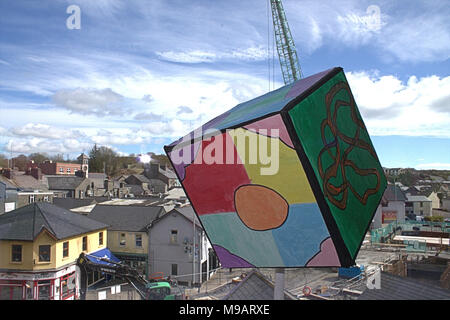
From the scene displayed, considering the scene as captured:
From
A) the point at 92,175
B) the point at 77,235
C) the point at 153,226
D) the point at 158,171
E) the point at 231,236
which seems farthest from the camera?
the point at 158,171

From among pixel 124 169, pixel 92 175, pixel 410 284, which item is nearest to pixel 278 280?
pixel 410 284

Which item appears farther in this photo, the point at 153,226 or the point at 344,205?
the point at 153,226

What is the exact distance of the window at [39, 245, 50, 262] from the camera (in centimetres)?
1703

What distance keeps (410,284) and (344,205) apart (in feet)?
9.62

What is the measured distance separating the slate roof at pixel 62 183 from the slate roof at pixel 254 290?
128 ft

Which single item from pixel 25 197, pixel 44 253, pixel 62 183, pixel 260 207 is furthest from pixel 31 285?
pixel 62 183

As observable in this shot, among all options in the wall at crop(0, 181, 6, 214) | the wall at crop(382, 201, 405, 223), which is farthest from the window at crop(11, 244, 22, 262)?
the wall at crop(382, 201, 405, 223)

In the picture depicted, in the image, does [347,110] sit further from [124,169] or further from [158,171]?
[124,169]

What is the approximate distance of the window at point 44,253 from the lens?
17.0 m

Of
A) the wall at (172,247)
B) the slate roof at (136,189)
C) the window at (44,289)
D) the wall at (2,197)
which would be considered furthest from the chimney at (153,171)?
the window at (44,289)

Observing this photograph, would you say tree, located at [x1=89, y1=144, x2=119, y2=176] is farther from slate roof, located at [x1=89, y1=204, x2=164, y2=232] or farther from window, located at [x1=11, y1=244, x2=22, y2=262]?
window, located at [x1=11, y1=244, x2=22, y2=262]

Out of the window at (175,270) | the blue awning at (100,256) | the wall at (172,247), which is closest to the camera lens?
the blue awning at (100,256)

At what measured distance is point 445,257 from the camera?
20.2m

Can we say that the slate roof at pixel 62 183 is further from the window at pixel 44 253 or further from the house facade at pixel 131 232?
the window at pixel 44 253
